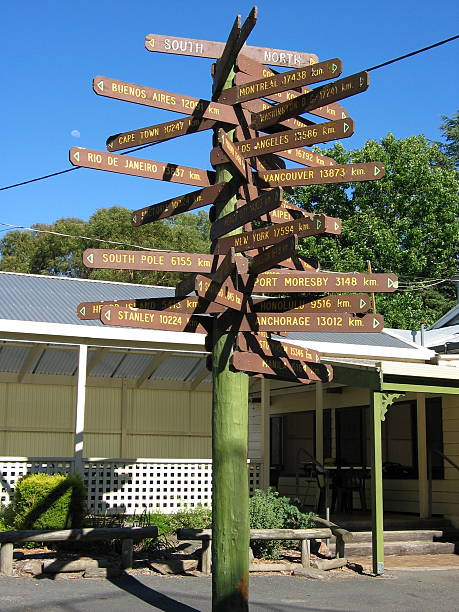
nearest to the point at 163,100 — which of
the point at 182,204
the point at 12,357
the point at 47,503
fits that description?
the point at 182,204

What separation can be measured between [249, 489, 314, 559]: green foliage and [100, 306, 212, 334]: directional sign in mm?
6007

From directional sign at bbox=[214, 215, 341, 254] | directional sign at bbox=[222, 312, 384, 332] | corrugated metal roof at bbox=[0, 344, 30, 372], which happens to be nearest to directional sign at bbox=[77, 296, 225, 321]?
directional sign at bbox=[222, 312, 384, 332]

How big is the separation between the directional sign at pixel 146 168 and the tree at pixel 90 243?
32165mm

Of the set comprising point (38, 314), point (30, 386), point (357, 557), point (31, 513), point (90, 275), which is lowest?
point (357, 557)

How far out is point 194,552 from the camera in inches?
449

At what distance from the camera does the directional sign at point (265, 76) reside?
7.03m

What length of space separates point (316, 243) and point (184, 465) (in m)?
23.0

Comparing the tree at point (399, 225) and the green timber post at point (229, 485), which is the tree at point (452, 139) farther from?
the green timber post at point (229, 485)

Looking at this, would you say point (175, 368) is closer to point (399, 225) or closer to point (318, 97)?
point (318, 97)

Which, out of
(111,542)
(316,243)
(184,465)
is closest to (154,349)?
(184,465)

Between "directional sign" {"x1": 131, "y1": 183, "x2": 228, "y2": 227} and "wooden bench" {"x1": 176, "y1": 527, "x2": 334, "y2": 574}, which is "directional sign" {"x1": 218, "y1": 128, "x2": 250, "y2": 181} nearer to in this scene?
"directional sign" {"x1": 131, "y1": 183, "x2": 228, "y2": 227}

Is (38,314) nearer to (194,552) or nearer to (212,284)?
(194,552)

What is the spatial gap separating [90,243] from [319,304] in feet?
124

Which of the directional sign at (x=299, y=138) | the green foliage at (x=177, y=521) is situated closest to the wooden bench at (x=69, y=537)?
the green foliage at (x=177, y=521)
